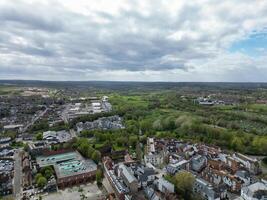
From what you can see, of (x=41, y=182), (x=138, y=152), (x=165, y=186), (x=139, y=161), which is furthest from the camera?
(x=138, y=152)

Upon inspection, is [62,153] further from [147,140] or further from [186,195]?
[186,195]

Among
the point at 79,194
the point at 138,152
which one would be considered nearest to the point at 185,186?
the point at 79,194

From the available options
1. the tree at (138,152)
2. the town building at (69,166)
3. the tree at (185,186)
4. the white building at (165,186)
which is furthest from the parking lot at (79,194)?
the tree at (138,152)

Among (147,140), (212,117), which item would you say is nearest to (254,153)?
(147,140)

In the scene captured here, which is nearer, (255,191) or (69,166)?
(255,191)

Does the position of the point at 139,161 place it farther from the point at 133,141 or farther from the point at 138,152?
the point at 133,141

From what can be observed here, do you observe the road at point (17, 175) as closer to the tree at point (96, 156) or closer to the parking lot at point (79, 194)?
the parking lot at point (79, 194)
